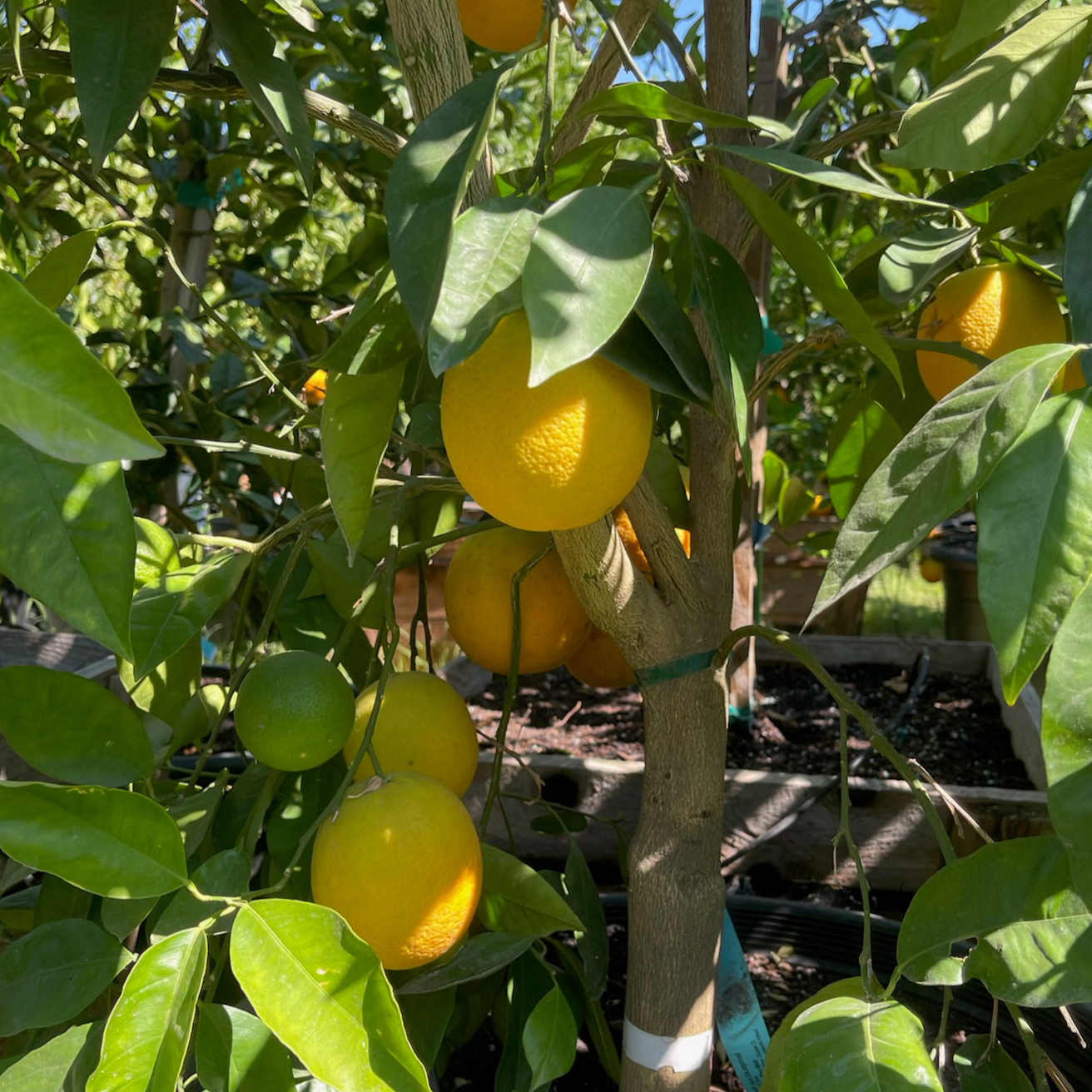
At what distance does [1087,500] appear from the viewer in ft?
0.89

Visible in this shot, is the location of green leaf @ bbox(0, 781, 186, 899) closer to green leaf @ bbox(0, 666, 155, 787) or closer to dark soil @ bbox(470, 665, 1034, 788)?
green leaf @ bbox(0, 666, 155, 787)

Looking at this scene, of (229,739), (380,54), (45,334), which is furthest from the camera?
(229,739)

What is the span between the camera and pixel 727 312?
40cm

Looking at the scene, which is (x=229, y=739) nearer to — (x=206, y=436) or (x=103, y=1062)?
(x=206, y=436)

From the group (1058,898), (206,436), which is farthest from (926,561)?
(1058,898)

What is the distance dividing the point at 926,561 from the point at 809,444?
0.69 meters

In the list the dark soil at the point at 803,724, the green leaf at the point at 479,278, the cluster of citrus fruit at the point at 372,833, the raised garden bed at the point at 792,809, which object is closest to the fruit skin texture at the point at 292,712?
the cluster of citrus fruit at the point at 372,833

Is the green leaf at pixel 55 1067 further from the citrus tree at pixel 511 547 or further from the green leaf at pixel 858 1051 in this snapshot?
the green leaf at pixel 858 1051

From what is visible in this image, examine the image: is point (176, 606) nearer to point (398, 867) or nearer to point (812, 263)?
point (398, 867)

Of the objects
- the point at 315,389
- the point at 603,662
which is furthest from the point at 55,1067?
the point at 315,389

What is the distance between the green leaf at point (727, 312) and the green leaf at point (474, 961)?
28cm

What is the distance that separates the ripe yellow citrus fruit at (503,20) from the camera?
0.52 metres

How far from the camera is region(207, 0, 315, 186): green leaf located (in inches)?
17.9

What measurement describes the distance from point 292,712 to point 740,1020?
391mm
